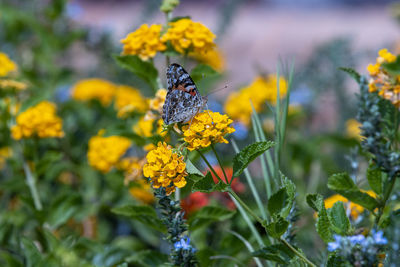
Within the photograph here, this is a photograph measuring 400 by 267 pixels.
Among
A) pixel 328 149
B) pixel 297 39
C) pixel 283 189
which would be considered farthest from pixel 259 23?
pixel 283 189

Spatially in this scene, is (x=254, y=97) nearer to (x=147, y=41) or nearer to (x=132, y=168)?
(x=132, y=168)

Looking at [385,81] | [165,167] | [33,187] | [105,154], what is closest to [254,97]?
[105,154]

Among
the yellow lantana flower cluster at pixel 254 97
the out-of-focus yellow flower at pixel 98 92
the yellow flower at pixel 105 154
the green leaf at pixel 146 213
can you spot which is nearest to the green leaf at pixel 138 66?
the green leaf at pixel 146 213

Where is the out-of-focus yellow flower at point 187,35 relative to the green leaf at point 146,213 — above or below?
above

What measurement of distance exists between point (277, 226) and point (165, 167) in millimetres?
292

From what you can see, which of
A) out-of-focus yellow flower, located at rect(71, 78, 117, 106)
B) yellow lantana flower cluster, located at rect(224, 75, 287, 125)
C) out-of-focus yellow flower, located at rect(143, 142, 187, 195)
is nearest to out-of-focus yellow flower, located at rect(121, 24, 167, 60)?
out-of-focus yellow flower, located at rect(143, 142, 187, 195)

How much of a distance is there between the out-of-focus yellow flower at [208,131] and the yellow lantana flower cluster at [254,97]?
1305 mm

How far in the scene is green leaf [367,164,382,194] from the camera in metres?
1.07

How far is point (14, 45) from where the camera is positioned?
3.10 meters

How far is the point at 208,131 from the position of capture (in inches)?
42.3

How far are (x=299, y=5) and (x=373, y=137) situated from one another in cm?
667

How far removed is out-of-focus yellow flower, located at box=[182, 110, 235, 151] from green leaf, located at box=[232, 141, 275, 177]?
0.06 meters

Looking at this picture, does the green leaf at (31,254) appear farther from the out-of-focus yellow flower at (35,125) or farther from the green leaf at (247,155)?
the green leaf at (247,155)

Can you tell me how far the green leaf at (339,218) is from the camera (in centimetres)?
111
